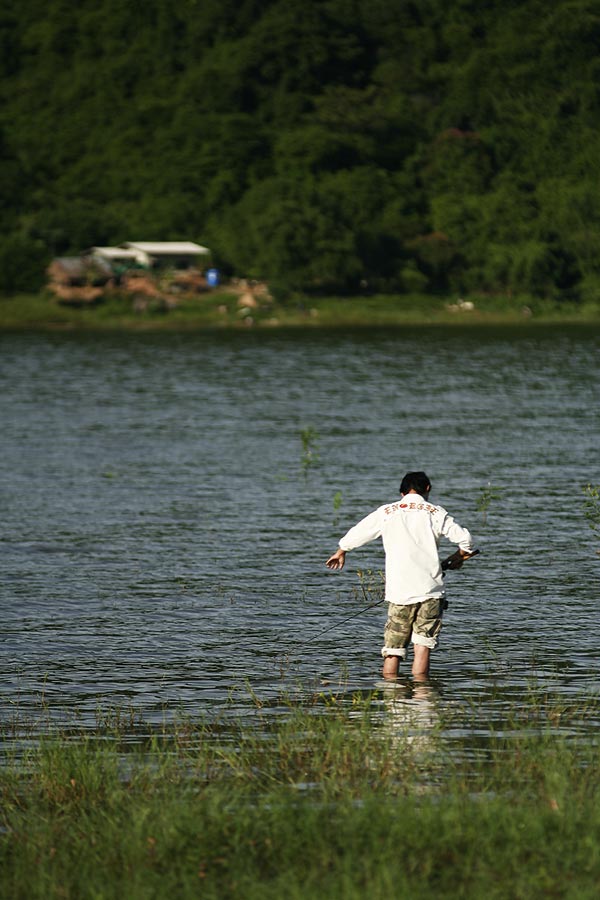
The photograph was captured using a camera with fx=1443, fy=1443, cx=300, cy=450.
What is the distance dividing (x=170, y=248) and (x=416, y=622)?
360 ft

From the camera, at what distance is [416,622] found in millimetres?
12539

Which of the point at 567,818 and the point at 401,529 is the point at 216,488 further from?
the point at 567,818

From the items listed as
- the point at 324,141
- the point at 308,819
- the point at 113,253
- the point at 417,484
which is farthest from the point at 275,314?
the point at 308,819

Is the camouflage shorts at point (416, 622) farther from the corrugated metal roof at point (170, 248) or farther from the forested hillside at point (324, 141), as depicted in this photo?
the corrugated metal roof at point (170, 248)

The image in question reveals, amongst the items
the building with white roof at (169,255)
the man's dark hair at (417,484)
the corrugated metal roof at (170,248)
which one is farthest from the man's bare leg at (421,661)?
the corrugated metal roof at (170,248)

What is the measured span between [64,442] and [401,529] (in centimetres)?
2408

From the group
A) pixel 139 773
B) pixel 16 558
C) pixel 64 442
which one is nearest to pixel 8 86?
pixel 64 442

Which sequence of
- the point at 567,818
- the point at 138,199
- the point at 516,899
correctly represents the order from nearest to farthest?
1. the point at 516,899
2. the point at 567,818
3. the point at 138,199

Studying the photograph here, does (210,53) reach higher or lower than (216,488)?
higher

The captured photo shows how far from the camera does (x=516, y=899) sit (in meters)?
7.05

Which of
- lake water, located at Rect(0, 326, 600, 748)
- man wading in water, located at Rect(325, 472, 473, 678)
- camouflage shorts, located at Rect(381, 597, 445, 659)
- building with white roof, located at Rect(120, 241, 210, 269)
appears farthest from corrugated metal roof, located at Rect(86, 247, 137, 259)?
man wading in water, located at Rect(325, 472, 473, 678)

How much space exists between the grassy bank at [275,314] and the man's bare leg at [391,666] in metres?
90.3

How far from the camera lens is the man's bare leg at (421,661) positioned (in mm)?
12789

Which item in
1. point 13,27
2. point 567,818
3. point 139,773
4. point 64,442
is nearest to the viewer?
point 567,818
